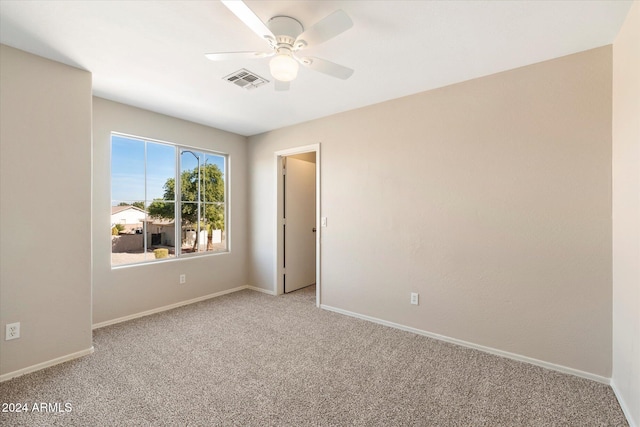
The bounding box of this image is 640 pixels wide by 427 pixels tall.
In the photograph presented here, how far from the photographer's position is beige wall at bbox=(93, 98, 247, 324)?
10.1ft

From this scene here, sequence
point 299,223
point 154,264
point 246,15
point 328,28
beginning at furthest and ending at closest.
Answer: point 299,223, point 154,264, point 328,28, point 246,15

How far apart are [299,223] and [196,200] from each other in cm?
156

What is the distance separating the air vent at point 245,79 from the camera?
8.23ft

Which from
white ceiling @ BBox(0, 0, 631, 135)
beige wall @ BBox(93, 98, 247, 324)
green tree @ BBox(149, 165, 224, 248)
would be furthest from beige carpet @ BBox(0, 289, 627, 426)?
white ceiling @ BBox(0, 0, 631, 135)

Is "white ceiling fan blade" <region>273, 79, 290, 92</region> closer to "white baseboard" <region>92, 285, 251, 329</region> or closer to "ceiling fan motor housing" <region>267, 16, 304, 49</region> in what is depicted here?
"ceiling fan motor housing" <region>267, 16, 304, 49</region>

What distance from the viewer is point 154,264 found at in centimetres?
356

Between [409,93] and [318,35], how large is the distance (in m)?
1.63

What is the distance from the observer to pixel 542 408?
184cm

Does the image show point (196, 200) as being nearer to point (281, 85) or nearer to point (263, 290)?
point (263, 290)

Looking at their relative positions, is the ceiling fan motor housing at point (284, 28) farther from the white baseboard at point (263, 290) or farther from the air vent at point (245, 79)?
the white baseboard at point (263, 290)

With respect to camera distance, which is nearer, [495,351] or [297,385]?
[297,385]

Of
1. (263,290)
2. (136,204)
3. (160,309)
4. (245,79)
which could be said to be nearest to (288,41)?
(245,79)

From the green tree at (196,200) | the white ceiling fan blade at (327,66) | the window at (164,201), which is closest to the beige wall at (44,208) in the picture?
the window at (164,201)

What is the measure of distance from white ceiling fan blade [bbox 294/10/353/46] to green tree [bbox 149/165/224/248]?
2822 mm
